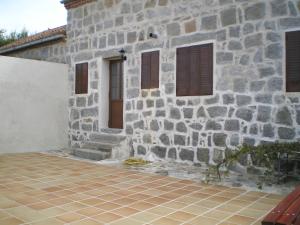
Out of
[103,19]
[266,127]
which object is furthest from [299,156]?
[103,19]

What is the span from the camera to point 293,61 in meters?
4.84

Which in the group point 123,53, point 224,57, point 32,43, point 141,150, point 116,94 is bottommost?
point 141,150

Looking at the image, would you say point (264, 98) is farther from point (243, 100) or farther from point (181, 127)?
point (181, 127)

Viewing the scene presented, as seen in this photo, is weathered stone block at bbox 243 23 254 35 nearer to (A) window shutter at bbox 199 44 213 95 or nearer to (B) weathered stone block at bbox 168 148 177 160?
(A) window shutter at bbox 199 44 213 95

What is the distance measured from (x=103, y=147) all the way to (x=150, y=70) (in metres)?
2.07

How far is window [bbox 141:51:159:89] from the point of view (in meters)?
6.59

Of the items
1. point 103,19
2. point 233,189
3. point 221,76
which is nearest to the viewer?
point 233,189

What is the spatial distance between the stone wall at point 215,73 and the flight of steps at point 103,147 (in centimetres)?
30

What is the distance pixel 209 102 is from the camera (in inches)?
226

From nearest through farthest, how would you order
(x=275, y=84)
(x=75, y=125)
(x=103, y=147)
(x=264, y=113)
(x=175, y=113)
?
(x=275, y=84) < (x=264, y=113) < (x=175, y=113) < (x=103, y=147) < (x=75, y=125)

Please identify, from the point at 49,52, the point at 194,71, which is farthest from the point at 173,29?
the point at 49,52

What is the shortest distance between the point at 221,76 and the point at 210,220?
308cm

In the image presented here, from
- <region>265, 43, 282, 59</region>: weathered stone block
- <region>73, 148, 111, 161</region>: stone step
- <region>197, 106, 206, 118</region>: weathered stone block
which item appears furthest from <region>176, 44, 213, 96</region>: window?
<region>73, 148, 111, 161</region>: stone step

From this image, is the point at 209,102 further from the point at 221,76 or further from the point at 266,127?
the point at 266,127
